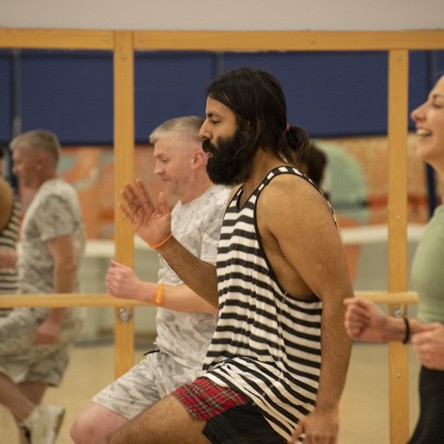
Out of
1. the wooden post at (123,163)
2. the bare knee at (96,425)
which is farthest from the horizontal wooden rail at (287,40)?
the bare knee at (96,425)

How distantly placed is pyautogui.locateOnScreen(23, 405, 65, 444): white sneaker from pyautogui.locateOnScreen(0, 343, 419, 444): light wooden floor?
0.06 meters

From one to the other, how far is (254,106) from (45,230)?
1724 millimetres

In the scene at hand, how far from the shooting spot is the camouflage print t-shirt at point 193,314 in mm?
4172

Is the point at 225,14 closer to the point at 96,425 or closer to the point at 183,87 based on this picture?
the point at 183,87

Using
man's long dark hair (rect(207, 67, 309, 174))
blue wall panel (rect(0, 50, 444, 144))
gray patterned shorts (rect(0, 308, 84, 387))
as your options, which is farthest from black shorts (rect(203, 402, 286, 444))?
blue wall panel (rect(0, 50, 444, 144))

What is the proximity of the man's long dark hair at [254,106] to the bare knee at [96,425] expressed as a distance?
1.34 metres

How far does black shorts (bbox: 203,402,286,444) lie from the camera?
324 cm

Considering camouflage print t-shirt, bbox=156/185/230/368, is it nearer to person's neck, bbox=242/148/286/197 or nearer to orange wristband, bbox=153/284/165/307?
orange wristband, bbox=153/284/165/307

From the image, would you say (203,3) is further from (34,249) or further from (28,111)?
(34,249)

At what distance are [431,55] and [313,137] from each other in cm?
70

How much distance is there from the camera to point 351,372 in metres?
5.00

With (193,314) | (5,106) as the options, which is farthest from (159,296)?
(5,106)

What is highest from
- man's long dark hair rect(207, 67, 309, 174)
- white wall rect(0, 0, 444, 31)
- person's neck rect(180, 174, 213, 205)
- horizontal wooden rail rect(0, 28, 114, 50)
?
white wall rect(0, 0, 444, 31)

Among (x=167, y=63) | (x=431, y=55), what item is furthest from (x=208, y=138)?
(x=431, y=55)
